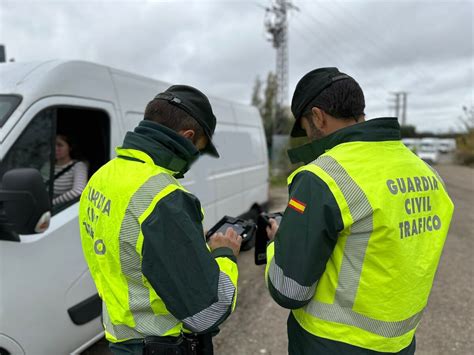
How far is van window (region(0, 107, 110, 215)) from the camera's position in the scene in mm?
2422

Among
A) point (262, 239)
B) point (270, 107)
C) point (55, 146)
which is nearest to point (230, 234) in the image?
point (262, 239)

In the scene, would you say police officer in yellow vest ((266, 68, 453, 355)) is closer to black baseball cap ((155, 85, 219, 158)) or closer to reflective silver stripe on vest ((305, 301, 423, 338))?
reflective silver stripe on vest ((305, 301, 423, 338))

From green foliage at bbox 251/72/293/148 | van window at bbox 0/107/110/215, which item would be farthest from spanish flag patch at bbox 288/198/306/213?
green foliage at bbox 251/72/293/148

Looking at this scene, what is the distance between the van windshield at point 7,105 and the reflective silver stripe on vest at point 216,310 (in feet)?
5.81

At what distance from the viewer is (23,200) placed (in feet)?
5.30

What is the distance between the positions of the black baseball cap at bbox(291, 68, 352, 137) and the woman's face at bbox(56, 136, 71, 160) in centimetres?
214

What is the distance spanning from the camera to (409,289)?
1458 millimetres

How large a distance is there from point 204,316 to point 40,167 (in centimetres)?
177

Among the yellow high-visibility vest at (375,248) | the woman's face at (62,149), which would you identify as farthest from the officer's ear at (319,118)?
the woman's face at (62,149)

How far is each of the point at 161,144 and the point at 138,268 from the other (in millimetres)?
474

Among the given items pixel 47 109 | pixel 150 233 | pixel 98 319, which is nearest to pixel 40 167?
pixel 47 109

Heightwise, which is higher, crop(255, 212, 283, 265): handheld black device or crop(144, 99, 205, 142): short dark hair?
crop(144, 99, 205, 142): short dark hair

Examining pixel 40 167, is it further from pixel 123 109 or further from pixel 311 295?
pixel 311 295

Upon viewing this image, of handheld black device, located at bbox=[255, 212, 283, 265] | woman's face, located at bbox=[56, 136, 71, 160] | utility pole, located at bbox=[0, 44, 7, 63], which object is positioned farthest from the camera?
utility pole, located at bbox=[0, 44, 7, 63]
